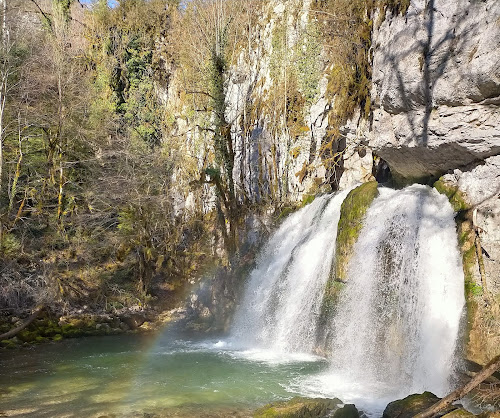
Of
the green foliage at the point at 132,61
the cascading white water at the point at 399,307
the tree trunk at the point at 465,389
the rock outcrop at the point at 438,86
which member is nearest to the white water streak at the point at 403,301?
the cascading white water at the point at 399,307

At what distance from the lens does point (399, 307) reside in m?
Result: 8.37

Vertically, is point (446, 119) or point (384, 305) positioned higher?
point (446, 119)

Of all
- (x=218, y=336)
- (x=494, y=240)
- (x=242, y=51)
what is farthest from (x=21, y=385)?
(x=242, y=51)

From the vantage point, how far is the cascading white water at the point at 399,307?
7.59 m

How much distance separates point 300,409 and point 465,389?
2.26 m

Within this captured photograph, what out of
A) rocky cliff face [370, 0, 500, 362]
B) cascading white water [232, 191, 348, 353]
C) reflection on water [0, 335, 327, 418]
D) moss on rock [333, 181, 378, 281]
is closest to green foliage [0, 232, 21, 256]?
reflection on water [0, 335, 327, 418]

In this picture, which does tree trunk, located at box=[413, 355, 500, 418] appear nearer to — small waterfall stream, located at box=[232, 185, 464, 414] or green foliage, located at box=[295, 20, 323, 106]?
small waterfall stream, located at box=[232, 185, 464, 414]

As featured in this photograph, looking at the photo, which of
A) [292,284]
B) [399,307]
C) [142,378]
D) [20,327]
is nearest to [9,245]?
[20,327]

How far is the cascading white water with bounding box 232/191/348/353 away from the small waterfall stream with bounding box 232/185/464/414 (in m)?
0.03

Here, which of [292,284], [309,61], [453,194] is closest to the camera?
[453,194]

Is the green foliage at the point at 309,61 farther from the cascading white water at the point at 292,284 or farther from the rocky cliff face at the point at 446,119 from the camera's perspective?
the cascading white water at the point at 292,284

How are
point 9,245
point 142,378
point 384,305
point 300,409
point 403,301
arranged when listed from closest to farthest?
point 300,409 → point 403,301 → point 142,378 → point 384,305 → point 9,245

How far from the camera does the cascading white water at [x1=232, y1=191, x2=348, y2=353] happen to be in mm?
10398

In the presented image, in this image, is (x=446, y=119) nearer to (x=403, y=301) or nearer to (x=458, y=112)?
(x=458, y=112)
